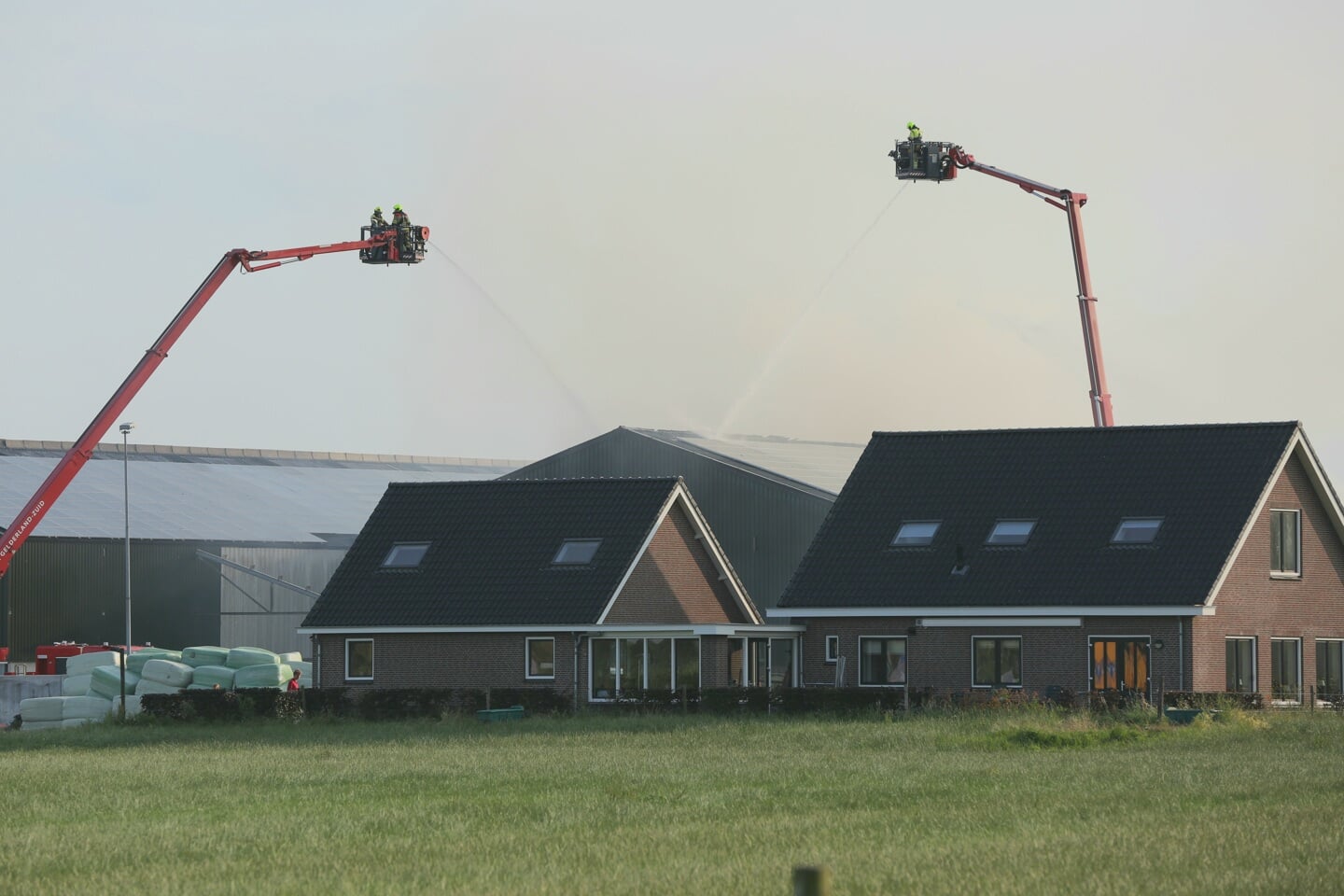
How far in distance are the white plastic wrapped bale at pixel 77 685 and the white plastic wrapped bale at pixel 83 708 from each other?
140 inches

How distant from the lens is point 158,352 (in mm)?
53219

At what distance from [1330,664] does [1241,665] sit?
3.98m

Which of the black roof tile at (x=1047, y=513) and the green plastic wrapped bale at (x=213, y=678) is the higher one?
the black roof tile at (x=1047, y=513)

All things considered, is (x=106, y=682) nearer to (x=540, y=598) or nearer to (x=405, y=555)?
(x=405, y=555)

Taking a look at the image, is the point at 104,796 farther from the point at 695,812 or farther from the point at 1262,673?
the point at 1262,673

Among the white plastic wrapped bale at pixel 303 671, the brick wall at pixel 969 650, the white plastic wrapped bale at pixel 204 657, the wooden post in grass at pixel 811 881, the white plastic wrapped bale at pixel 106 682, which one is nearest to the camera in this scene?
the wooden post in grass at pixel 811 881

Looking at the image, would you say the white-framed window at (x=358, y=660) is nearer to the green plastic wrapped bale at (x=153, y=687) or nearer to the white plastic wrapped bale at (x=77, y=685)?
the green plastic wrapped bale at (x=153, y=687)

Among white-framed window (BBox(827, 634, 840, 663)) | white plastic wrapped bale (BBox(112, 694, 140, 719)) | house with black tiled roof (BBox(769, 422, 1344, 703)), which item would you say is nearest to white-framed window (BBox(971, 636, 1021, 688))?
house with black tiled roof (BBox(769, 422, 1344, 703))

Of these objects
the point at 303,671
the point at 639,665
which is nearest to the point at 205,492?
the point at 303,671

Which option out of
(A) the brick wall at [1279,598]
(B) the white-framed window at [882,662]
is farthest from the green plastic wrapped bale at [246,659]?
(A) the brick wall at [1279,598]

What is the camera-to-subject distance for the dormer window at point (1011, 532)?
45.6 metres

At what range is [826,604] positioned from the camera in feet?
151

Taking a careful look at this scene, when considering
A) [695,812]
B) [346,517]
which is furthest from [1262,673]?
[346,517]

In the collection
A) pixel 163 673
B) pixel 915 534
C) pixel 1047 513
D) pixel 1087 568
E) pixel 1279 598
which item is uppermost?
pixel 1047 513
